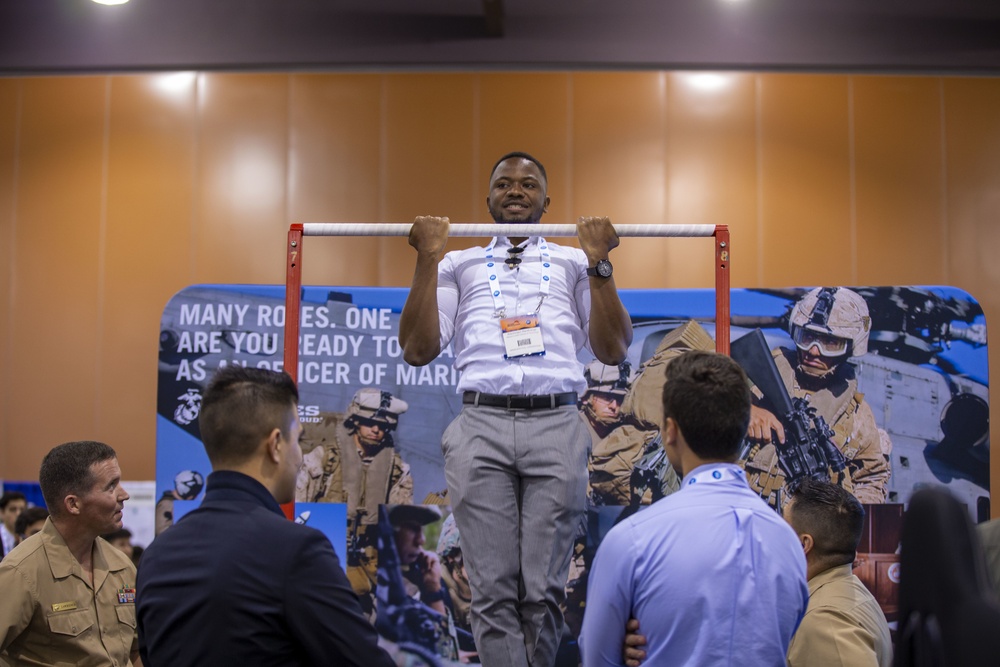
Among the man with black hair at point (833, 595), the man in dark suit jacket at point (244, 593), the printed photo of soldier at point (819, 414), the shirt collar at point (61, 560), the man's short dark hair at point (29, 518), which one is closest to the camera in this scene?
the man in dark suit jacket at point (244, 593)

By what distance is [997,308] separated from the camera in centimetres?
578

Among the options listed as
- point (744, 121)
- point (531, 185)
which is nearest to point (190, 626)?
point (531, 185)

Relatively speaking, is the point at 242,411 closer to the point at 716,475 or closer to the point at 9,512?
the point at 716,475

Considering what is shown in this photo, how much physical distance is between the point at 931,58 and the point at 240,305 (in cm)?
448

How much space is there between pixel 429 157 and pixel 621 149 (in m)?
1.23

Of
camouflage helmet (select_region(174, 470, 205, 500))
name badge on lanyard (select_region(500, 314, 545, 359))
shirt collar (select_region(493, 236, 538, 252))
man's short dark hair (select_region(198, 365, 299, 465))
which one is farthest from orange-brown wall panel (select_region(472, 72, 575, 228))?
man's short dark hair (select_region(198, 365, 299, 465))

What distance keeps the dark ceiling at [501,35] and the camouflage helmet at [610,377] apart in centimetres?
212

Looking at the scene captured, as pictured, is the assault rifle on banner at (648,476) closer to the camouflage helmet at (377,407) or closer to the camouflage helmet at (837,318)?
the camouflage helmet at (837,318)

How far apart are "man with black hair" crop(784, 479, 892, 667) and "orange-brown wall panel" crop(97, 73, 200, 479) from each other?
14.3ft

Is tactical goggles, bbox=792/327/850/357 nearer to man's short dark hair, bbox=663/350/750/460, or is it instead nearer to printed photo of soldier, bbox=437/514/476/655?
printed photo of soldier, bbox=437/514/476/655

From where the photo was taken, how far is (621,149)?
5922 millimetres

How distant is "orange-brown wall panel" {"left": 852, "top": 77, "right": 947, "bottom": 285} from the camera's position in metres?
5.84

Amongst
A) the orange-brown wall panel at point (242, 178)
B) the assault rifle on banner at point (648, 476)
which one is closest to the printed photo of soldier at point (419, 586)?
the assault rifle on banner at point (648, 476)

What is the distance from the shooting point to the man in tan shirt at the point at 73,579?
2.86 metres
